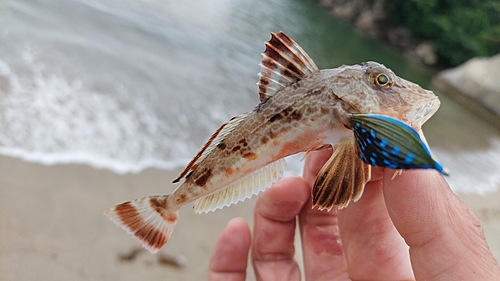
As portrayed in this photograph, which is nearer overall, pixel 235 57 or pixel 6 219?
pixel 6 219

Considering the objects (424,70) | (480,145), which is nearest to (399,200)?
(480,145)

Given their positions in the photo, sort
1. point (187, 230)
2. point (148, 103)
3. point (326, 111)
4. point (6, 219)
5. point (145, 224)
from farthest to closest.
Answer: point (148, 103) → point (187, 230) → point (6, 219) → point (145, 224) → point (326, 111)

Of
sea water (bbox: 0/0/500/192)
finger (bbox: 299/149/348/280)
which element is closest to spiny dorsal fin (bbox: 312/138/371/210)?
finger (bbox: 299/149/348/280)

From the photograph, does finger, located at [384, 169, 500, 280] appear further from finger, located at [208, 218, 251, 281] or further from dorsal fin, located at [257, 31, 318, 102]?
finger, located at [208, 218, 251, 281]

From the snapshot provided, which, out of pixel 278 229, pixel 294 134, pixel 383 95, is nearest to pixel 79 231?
pixel 278 229

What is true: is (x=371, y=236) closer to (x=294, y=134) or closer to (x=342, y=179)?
(x=342, y=179)

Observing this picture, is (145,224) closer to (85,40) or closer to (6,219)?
(6,219)
